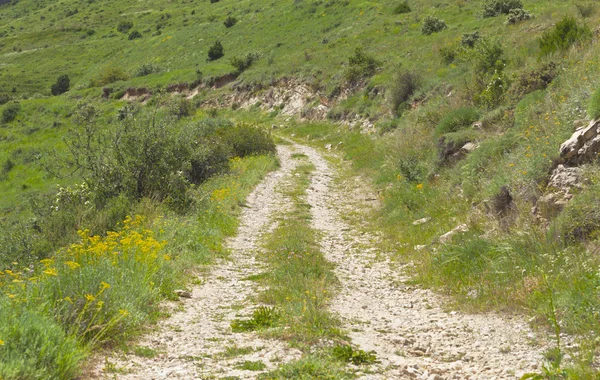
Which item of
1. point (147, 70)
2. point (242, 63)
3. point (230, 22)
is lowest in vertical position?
point (242, 63)

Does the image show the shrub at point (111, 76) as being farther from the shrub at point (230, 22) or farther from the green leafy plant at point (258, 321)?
the green leafy plant at point (258, 321)

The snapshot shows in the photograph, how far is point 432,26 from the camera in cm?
3406

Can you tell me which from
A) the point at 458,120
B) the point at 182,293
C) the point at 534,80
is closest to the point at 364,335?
the point at 182,293

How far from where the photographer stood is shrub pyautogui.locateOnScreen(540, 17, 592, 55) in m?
13.7

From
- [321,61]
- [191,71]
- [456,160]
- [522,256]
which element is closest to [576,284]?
[522,256]

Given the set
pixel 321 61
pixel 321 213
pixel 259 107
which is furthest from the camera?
pixel 259 107

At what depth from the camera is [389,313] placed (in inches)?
279

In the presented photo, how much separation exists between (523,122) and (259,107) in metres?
32.7

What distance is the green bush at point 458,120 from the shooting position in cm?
1365

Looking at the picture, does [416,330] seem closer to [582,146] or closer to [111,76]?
[582,146]

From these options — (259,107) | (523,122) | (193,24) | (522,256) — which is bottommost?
(259,107)

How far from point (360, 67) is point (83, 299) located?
2793 cm

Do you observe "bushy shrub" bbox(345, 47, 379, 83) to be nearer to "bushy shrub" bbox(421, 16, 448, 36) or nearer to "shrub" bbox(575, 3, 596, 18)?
"bushy shrub" bbox(421, 16, 448, 36)

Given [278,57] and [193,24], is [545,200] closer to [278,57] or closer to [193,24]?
[278,57]
